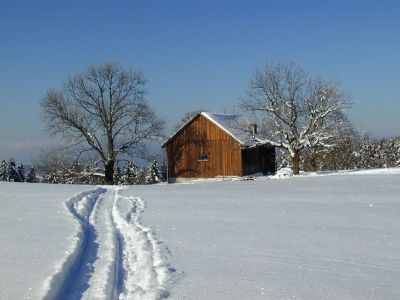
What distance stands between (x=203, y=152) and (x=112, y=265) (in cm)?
2767

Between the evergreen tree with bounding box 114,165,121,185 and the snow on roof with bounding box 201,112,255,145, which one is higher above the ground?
the snow on roof with bounding box 201,112,255,145

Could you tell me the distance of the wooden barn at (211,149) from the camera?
104ft

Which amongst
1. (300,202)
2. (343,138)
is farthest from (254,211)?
(343,138)

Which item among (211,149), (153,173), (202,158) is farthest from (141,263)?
(153,173)

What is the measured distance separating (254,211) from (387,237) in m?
3.42

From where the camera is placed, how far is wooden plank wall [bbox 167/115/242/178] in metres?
31.9

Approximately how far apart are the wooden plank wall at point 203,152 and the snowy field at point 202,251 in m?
21.3

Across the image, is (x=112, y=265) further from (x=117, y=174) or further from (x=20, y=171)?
(x=117, y=174)

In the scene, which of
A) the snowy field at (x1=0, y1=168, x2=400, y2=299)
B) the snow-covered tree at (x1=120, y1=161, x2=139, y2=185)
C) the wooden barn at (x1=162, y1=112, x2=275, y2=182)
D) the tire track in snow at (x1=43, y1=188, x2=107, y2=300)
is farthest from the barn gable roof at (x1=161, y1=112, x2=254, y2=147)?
the snow-covered tree at (x1=120, y1=161, x2=139, y2=185)

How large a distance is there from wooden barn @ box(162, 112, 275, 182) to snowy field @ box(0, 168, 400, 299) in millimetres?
21090

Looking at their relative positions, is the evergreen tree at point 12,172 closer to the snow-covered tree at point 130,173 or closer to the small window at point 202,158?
the snow-covered tree at point 130,173

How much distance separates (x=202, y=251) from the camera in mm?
5992

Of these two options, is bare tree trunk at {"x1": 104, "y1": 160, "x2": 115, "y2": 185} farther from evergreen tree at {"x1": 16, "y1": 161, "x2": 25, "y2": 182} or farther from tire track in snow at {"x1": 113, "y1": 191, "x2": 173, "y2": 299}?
evergreen tree at {"x1": 16, "y1": 161, "x2": 25, "y2": 182}

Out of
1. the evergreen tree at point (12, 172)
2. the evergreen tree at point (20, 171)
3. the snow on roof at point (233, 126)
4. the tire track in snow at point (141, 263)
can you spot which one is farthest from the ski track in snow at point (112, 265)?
the evergreen tree at point (20, 171)
